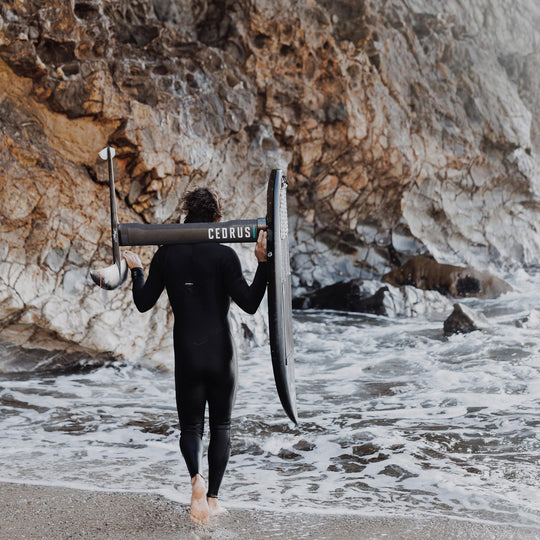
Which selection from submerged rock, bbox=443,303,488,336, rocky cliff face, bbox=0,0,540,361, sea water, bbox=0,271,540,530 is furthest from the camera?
submerged rock, bbox=443,303,488,336

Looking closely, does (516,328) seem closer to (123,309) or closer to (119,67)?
(123,309)

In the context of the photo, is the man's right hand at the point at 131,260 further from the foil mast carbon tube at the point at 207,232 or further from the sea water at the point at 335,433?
the sea water at the point at 335,433

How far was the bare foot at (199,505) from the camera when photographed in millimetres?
2887

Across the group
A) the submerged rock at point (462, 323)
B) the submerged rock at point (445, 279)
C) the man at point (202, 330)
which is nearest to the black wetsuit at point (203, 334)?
the man at point (202, 330)

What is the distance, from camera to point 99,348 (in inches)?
289

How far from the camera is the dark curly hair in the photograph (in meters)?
3.08

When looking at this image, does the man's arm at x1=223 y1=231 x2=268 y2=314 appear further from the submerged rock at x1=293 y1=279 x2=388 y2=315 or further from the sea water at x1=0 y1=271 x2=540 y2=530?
the submerged rock at x1=293 y1=279 x2=388 y2=315

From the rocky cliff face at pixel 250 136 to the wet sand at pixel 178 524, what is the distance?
414 centimetres

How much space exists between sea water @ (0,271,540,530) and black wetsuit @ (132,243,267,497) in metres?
0.55

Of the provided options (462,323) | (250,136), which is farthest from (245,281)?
(250,136)

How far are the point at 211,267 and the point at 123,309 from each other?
4995 mm

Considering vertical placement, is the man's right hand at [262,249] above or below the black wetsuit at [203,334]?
above

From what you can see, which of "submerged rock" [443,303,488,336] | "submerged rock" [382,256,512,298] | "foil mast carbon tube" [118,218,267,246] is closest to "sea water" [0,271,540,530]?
"submerged rock" [443,303,488,336]

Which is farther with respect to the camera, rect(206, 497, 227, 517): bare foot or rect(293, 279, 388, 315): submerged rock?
rect(293, 279, 388, 315): submerged rock
